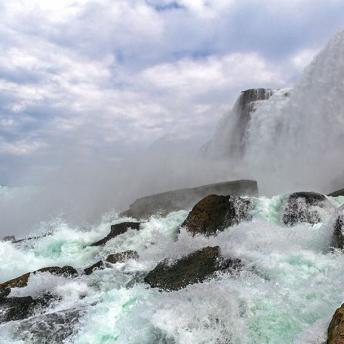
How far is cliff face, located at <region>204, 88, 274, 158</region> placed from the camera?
38.3 meters

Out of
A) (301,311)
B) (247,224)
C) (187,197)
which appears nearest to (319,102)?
(187,197)

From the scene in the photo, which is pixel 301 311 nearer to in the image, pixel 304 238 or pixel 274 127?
pixel 304 238

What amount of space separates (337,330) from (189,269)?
458cm

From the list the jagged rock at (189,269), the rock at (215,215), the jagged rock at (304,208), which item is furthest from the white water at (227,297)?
the jagged rock at (304,208)

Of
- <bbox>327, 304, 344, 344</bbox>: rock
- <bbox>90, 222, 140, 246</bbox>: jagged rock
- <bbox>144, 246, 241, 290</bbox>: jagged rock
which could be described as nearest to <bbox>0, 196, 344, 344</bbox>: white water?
<bbox>327, 304, 344, 344</bbox>: rock

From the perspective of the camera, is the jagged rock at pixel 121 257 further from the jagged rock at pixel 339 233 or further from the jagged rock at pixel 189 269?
the jagged rock at pixel 339 233

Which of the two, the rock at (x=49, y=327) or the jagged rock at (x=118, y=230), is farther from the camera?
the jagged rock at (x=118, y=230)

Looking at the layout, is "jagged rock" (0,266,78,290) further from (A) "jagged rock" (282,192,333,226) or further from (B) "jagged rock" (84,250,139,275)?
(A) "jagged rock" (282,192,333,226)

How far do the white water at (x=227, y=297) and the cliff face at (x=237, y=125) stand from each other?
2599cm

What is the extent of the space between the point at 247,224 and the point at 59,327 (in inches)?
277

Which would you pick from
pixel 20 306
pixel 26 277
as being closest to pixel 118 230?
pixel 26 277

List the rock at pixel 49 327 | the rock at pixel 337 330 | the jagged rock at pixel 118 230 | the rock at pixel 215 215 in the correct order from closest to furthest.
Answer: the rock at pixel 337 330 → the rock at pixel 49 327 → the rock at pixel 215 215 → the jagged rock at pixel 118 230

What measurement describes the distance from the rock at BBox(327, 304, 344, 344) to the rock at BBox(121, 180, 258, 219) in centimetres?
1745

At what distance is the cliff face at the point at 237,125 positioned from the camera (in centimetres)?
3831
